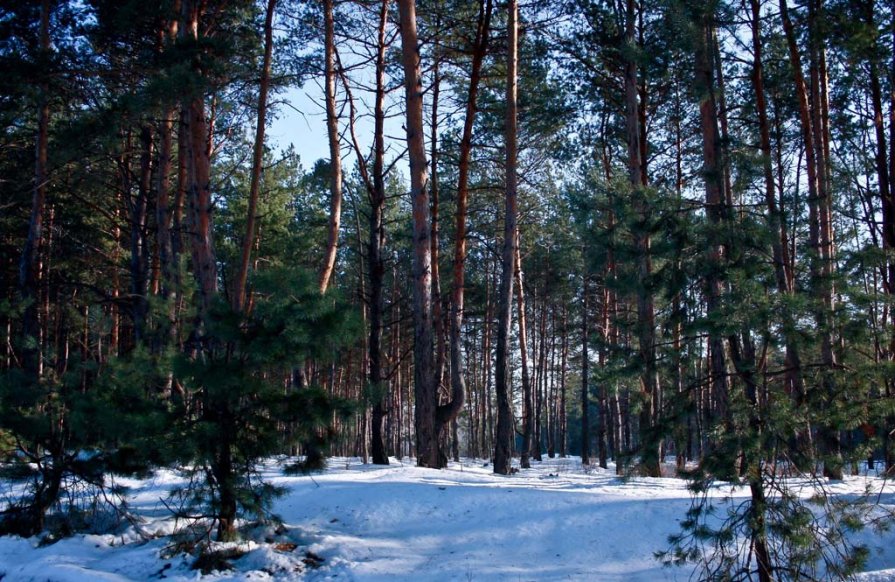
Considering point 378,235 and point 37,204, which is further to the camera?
point 378,235

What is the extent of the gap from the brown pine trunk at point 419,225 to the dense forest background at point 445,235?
0.16 ft

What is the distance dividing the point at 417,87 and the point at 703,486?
26.0 ft

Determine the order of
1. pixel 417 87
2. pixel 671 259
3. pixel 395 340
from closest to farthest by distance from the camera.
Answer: pixel 671 259
pixel 417 87
pixel 395 340

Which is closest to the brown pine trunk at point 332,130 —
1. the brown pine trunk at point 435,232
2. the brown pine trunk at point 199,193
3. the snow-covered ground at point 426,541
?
the brown pine trunk at point 435,232

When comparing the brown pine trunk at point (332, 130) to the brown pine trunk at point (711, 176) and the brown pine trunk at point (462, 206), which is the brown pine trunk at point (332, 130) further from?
the brown pine trunk at point (711, 176)

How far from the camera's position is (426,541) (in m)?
6.84

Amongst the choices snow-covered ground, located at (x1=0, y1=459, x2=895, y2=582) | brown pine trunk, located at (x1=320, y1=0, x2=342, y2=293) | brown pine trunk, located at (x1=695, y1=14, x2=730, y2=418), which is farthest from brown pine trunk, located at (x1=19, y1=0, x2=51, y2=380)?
brown pine trunk, located at (x1=695, y1=14, x2=730, y2=418)

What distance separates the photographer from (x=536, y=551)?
6512 millimetres

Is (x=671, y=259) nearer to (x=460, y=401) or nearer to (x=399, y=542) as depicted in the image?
(x=399, y=542)

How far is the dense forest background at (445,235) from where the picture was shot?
17.2 ft

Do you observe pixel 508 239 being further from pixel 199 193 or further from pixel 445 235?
pixel 445 235

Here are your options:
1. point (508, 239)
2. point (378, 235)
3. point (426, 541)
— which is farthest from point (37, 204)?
point (426, 541)

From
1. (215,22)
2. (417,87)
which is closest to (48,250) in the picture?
(215,22)

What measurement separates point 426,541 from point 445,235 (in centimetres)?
1924
